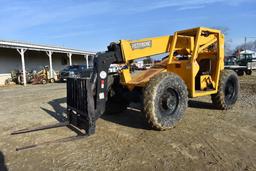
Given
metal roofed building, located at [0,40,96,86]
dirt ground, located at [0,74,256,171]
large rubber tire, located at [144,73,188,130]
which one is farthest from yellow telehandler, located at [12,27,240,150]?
metal roofed building, located at [0,40,96,86]

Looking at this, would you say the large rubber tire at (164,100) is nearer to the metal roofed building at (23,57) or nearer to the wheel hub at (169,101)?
the wheel hub at (169,101)

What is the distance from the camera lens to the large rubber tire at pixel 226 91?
6.88 meters

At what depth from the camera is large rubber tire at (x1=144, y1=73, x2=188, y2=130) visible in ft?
16.1

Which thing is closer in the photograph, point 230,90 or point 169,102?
point 169,102

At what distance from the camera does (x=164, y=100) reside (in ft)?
17.4

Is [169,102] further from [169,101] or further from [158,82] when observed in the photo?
[158,82]

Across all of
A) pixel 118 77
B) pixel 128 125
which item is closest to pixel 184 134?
pixel 128 125

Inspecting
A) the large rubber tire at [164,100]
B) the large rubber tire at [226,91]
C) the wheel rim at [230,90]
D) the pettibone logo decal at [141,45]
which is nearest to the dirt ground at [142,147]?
the large rubber tire at [164,100]

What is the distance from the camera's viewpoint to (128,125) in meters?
5.80

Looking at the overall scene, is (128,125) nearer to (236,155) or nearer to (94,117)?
(94,117)

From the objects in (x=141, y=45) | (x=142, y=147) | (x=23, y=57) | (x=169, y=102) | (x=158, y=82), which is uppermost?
(x=23, y=57)

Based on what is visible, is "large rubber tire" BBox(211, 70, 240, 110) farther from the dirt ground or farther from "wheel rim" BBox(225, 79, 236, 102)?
the dirt ground

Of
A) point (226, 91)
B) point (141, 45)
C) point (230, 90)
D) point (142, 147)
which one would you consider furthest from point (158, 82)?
point (230, 90)

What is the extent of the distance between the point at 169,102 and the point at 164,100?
129mm
